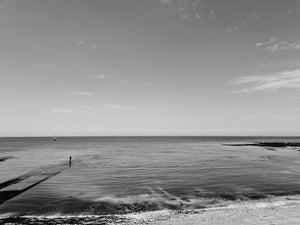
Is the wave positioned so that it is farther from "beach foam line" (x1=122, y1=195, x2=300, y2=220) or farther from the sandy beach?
the sandy beach

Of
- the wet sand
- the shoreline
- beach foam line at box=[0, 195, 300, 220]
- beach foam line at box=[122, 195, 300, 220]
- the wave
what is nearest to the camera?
the wet sand

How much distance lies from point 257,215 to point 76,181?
21968 millimetres

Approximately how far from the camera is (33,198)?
22.7 meters

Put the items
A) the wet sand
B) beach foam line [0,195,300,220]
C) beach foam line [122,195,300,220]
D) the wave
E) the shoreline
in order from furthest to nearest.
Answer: the wave < beach foam line [0,195,300,220] < beach foam line [122,195,300,220] < the shoreline < the wet sand

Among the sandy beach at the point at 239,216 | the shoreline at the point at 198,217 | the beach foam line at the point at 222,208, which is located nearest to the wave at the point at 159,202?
the beach foam line at the point at 222,208

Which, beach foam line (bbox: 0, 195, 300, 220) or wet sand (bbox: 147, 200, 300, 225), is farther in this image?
beach foam line (bbox: 0, 195, 300, 220)

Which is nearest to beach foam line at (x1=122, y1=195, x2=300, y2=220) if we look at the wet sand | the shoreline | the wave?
the shoreline

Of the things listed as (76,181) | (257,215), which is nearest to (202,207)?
(257,215)

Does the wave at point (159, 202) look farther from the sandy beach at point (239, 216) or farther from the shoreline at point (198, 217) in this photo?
the sandy beach at point (239, 216)

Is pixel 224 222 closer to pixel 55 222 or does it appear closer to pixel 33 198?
pixel 55 222

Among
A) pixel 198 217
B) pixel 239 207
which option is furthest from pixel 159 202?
pixel 239 207

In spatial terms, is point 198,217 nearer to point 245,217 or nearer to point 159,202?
point 245,217

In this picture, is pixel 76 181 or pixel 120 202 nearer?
pixel 120 202

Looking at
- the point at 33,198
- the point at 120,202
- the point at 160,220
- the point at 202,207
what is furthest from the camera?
the point at 33,198
